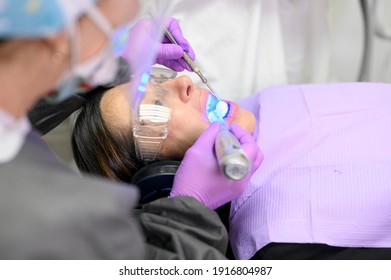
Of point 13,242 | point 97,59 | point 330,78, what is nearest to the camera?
point 13,242

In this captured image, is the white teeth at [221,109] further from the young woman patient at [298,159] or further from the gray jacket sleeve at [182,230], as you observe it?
the gray jacket sleeve at [182,230]

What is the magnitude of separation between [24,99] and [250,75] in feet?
4.22

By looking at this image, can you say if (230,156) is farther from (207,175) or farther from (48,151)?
(48,151)

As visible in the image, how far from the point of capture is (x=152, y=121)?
49.9 inches

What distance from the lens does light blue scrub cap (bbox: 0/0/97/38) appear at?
1.89 ft

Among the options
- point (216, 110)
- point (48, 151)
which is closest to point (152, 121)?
point (216, 110)

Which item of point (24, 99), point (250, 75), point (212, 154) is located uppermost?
point (24, 99)

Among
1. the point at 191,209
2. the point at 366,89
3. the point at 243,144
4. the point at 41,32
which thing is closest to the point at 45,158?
the point at 41,32

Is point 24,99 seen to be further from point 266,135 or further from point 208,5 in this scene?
point 208,5

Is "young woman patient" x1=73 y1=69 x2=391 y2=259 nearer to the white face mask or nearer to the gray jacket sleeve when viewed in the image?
the gray jacket sleeve

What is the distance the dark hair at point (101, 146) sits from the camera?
133cm

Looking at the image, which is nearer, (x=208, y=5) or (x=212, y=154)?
(x=212, y=154)

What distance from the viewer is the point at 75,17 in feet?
2.07

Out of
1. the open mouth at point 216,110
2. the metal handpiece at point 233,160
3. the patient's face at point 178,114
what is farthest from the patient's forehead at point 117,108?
the metal handpiece at point 233,160
